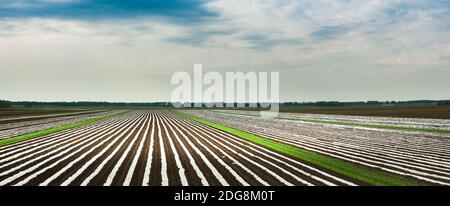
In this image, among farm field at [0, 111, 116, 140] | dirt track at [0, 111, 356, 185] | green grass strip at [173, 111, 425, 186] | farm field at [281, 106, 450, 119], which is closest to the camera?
green grass strip at [173, 111, 425, 186]

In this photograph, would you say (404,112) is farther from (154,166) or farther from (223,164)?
(154,166)

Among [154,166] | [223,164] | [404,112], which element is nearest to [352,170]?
[223,164]

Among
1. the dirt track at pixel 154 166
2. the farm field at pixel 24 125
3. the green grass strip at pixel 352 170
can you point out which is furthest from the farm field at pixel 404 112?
the farm field at pixel 24 125

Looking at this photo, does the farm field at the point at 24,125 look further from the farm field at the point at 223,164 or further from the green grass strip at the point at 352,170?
the green grass strip at the point at 352,170

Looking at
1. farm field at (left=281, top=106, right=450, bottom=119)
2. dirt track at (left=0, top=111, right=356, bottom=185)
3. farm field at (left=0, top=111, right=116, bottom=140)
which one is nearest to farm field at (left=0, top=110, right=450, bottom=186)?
dirt track at (left=0, top=111, right=356, bottom=185)

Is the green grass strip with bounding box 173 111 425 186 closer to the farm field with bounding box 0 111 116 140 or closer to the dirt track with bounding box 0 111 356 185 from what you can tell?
the dirt track with bounding box 0 111 356 185

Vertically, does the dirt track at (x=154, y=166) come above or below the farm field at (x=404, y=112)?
below
